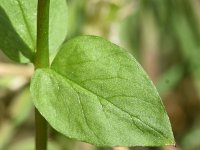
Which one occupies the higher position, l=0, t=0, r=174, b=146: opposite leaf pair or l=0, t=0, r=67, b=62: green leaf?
l=0, t=0, r=67, b=62: green leaf

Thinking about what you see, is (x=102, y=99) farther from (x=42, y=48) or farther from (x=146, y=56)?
(x=146, y=56)

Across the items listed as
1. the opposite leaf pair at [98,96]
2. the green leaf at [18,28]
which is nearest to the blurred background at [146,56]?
the green leaf at [18,28]

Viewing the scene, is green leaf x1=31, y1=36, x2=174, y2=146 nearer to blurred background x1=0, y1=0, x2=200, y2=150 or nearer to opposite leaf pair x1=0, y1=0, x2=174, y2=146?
opposite leaf pair x1=0, y1=0, x2=174, y2=146

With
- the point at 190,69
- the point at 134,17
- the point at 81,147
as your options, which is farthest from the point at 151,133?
the point at 134,17

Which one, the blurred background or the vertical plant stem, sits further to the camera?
the blurred background

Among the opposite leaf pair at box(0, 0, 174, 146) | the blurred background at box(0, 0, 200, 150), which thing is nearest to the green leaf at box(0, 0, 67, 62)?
the opposite leaf pair at box(0, 0, 174, 146)

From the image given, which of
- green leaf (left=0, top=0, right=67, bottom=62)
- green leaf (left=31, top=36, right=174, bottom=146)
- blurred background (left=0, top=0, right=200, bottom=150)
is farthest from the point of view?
blurred background (left=0, top=0, right=200, bottom=150)

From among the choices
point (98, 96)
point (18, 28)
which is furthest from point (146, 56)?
point (98, 96)
